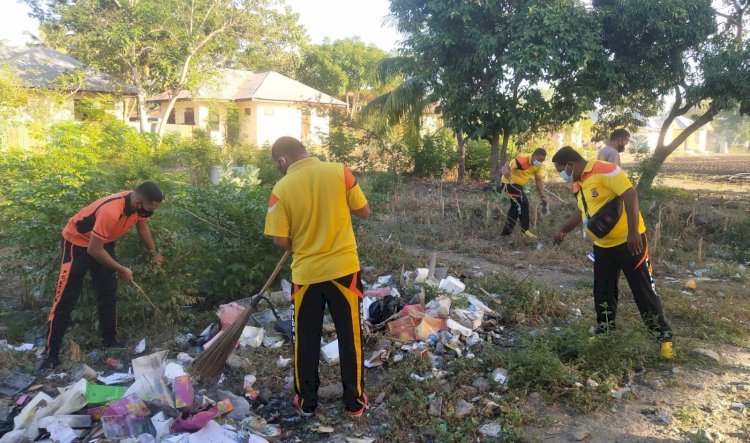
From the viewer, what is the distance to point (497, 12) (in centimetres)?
1223

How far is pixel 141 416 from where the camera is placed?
10.1 feet

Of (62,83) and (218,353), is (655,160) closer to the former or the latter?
(218,353)

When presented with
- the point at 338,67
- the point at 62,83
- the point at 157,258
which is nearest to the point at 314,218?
the point at 157,258

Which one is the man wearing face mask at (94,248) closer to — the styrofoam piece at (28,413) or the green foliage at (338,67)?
the styrofoam piece at (28,413)

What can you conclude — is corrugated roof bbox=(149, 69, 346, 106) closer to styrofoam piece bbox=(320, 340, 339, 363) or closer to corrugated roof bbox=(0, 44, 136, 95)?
corrugated roof bbox=(0, 44, 136, 95)

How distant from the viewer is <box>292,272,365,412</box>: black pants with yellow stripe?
3.21 metres

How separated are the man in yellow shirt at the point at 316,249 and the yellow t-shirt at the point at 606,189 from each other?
1.85m

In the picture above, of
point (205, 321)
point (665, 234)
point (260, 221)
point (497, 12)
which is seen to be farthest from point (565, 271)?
point (497, 12)

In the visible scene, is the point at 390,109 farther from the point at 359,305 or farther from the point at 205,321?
the point at 359,305

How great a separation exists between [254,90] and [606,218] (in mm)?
22821

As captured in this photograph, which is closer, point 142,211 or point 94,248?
point 94,248

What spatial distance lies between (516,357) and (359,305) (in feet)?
4.24

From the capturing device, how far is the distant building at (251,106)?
23.2 metres

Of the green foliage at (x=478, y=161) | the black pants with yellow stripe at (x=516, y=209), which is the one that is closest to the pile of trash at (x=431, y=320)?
the black pants with yellow stripe at (x=516, y=209)
